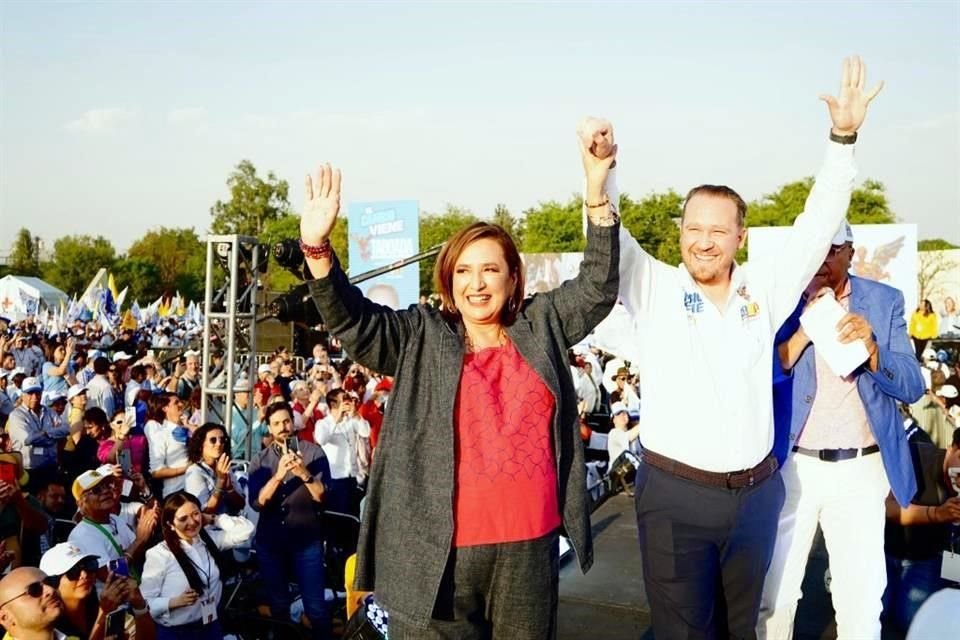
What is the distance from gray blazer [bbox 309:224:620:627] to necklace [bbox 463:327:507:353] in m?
0.03

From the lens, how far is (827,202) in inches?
101

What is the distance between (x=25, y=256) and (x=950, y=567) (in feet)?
239

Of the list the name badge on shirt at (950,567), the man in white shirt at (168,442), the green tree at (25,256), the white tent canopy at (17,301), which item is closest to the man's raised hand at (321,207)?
the name badge on shirt at (950,567)

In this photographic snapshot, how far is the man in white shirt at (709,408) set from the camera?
2373mm

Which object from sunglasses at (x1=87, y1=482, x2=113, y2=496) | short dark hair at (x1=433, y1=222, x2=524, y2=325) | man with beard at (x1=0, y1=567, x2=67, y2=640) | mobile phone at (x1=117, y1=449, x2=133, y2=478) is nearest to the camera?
short dark hair at (x1=433, y1=222, x2=524, y2=325)

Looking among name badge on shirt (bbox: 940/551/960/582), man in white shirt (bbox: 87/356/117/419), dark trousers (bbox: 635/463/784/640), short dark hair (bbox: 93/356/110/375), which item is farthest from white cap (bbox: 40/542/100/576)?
short dark hair (bbox: 93/356/110/375)

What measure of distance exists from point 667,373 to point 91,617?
294 cm

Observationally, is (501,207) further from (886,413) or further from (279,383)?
(886,413)

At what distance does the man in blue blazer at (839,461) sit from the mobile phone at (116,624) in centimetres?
272

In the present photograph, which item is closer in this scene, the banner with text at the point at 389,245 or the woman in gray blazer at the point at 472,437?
the woman in gray blazer at the point at 472,437

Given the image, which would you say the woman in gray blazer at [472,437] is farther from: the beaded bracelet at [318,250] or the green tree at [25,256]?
the green tree at [25,256]

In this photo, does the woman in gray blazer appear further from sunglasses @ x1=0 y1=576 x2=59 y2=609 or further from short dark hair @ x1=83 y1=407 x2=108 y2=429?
short dark hair @ x1=83 y1=407 x2=108 y2=429

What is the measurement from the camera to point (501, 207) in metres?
55.0

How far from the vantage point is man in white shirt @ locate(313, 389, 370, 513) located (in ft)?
24.8
